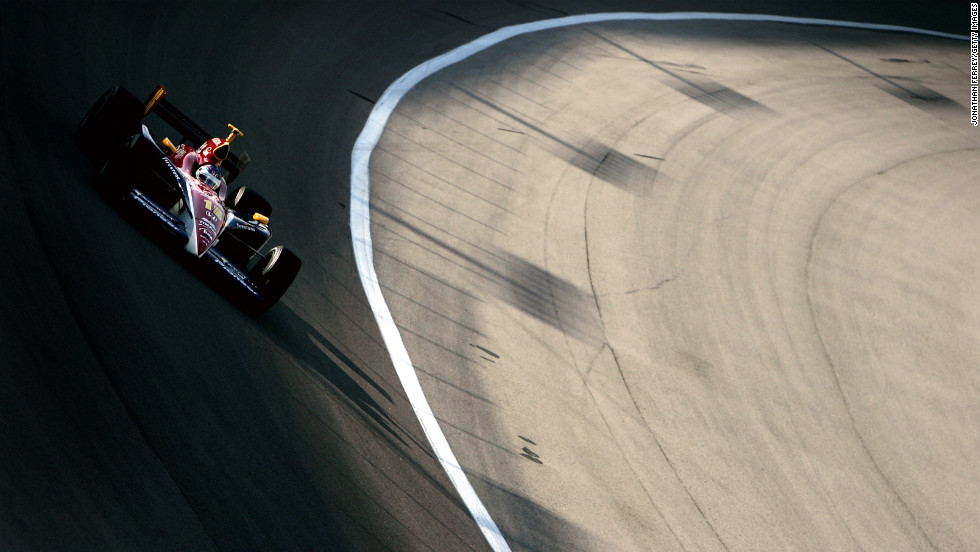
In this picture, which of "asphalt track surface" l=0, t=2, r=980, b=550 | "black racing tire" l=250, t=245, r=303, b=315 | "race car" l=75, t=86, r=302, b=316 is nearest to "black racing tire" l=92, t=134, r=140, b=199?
"race car" l=75, t=86, r=302, b=316

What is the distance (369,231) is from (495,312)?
6.87 feet

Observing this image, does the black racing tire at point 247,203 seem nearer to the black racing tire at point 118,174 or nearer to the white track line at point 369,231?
the black racing tire at point 118,174

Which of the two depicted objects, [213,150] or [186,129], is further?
[186,129]

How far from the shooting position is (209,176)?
9234 mm

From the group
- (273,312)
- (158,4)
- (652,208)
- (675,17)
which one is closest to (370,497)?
(273,312)

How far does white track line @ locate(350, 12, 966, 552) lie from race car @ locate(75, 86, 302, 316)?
1712 millimetres

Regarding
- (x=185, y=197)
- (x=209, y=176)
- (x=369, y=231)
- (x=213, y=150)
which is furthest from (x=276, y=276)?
(x=369, y=231)

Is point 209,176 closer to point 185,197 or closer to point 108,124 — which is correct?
point 185,197

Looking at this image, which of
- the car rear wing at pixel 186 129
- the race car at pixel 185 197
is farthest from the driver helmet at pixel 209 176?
the car rear wing at pixel 186 129

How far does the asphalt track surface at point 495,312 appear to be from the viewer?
7.34 meters

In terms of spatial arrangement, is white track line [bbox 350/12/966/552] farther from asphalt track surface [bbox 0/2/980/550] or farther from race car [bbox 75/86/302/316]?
race car [bbox 75/86/302/316]

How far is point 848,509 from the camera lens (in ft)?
32.6

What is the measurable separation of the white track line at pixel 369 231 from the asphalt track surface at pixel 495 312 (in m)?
0.16

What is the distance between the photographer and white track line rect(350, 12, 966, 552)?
28.5 ft
